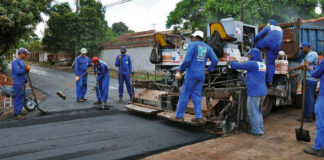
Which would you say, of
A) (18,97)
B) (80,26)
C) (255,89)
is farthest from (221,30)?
(80,26)

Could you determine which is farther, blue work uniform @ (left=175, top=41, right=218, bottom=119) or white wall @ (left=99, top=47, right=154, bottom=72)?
white wall @ (left=99, top=47, right=154, bottom=72)

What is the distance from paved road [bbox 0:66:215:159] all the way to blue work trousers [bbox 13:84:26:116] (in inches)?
11.5

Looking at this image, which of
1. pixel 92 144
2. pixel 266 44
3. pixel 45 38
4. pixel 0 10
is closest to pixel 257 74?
pixel 266 44

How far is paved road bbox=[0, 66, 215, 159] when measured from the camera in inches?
142

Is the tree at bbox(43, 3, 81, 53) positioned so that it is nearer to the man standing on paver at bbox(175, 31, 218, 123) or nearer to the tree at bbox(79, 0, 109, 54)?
the tree at bbox(79, 0, 109, 54)

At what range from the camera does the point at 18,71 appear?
5.66m

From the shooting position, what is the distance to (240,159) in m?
3.55

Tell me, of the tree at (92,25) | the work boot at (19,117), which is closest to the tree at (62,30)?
the tree at (92,25)

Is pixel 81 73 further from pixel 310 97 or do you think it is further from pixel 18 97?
pixel 310 97

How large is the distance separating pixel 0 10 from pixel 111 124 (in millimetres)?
6296

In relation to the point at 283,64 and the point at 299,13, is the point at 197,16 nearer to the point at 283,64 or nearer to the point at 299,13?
the point at 299,13

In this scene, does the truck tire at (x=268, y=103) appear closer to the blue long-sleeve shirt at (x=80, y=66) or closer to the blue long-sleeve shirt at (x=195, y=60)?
the blue long-sleeve shirt at (x=195, y=60)

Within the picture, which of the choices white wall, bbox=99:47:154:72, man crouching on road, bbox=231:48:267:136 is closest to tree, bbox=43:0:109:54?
white wall, bbox=99:47:154:72

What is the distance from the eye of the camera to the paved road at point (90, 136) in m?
3.60
